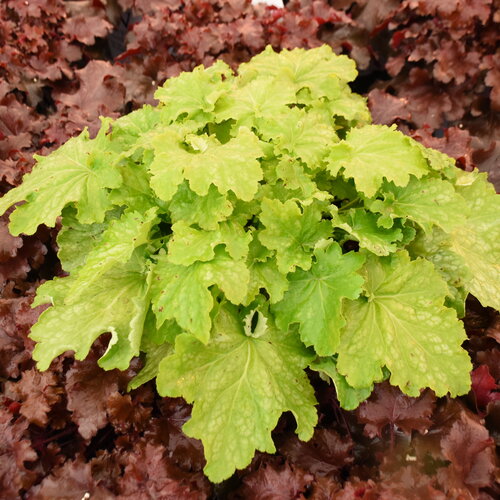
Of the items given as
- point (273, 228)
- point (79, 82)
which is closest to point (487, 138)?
point (273, 228)

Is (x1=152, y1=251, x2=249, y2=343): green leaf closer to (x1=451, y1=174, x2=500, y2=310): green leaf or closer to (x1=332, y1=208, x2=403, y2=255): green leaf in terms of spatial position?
(x1=332, y1=208, x2=403, y2=255): green leaf

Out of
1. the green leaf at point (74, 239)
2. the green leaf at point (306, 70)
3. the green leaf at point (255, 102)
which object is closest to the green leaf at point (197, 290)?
the green leaf at point (74, 239)

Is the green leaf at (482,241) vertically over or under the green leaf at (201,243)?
under

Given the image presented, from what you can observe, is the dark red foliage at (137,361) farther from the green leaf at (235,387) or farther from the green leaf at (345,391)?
the green leaf at (235,387)

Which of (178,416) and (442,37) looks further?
Result: (442,37)

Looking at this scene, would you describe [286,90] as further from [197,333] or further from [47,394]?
[47,394]

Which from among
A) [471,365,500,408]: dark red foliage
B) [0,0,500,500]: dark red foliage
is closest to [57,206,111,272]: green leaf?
[0,0,500,500]: dark red foliage
